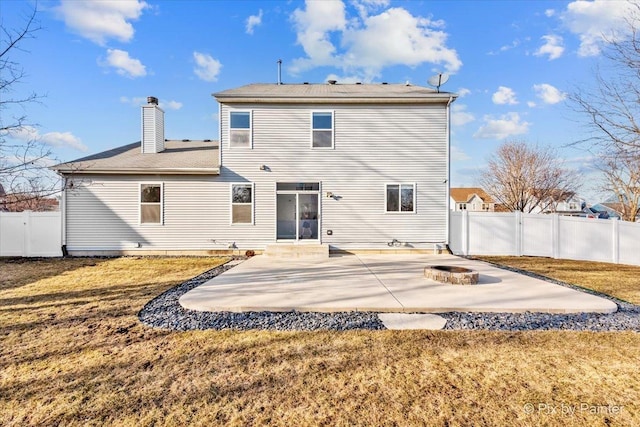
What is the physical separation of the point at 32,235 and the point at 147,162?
4753 mm

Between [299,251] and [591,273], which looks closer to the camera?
[591,273]

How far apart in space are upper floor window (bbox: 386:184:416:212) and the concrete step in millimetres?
2959

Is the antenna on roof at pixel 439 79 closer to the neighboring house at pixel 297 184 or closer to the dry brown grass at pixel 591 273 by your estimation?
the neighboring house at pixel 297 184

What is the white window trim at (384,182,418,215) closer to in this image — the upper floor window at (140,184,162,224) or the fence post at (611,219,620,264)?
the fence post at (611,219,620,264)

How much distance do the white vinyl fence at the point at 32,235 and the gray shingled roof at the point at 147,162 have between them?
6.53 ft

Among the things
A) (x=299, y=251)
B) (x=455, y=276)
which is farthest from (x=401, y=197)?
(x=455, y=276)

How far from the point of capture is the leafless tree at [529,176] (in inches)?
888

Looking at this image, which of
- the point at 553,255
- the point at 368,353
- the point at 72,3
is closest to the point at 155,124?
the point at 72,3

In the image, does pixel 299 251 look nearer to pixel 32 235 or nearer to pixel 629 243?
pixel 32 235

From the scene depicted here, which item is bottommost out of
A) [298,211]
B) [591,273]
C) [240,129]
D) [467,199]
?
[591,273]

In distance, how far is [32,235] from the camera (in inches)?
415

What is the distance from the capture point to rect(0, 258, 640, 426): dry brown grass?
7.50 ft

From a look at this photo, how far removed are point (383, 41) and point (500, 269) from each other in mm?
12057

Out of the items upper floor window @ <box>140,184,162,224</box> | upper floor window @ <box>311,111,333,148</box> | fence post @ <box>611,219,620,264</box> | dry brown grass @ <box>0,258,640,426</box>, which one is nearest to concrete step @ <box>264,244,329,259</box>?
upper floor window @ <box>311,111,333,148</box>
